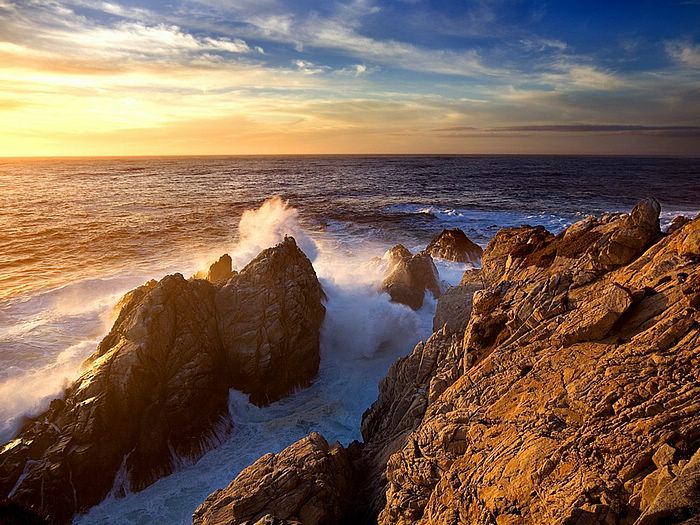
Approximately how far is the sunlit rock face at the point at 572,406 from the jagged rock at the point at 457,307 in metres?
2.83

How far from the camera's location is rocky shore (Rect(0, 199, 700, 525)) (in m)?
6.29

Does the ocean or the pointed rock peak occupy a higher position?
the pointed rock peak

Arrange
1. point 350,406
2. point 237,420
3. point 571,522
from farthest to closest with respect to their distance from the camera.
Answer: point 350,406 → point 237,420 → point 571,522

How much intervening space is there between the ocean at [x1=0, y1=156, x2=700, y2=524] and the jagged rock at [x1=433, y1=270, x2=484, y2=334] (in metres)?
4.68

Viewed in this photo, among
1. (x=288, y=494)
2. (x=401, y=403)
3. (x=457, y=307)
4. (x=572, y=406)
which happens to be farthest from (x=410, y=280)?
(x=572, y=406)

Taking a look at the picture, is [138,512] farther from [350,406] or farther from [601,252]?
[601,252]

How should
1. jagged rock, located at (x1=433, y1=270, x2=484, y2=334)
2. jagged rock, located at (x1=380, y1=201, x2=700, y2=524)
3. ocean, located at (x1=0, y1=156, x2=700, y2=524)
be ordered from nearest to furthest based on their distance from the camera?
jagged rock, located at (x1=380, y1=201, x2=700, y2=524) → jagged rock, located at (x1=433, y1=270, x2=484, y2=334) → ocean, located at (x1=0, y1=156, x2=700, y2=524)

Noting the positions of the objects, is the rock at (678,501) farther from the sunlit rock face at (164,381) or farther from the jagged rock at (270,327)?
the jagged rock at (270,327)

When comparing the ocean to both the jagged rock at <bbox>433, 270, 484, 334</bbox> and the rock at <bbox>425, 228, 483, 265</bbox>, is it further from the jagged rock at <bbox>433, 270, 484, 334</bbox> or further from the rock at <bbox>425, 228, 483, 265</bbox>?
the jagged rock at <bbox>433, 270, 484, 334</bbox>

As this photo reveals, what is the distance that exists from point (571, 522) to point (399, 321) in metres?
18.7

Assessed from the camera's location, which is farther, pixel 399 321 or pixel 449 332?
pixel 399 321

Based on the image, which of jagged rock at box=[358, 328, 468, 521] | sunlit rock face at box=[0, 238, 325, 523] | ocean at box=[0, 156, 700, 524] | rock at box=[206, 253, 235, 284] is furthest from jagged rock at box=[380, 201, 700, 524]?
rock at box=[206, 253, 235, 284]

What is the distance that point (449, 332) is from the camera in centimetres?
1466

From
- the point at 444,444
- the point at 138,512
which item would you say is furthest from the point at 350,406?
the point at 444,444
